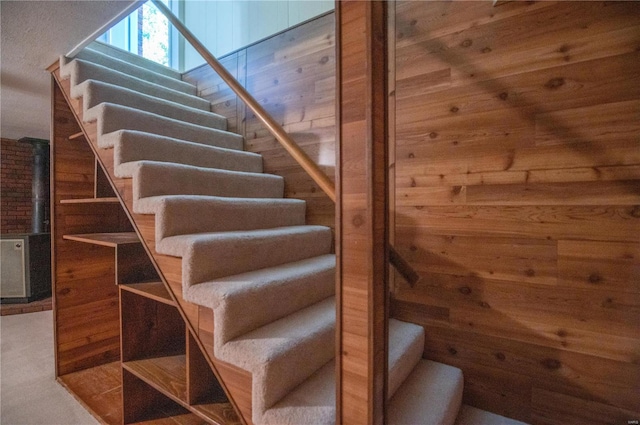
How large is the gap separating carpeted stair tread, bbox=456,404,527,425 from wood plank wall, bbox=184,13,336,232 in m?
1.40

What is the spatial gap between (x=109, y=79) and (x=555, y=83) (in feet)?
9.44

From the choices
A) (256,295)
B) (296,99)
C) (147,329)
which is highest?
(296,99)

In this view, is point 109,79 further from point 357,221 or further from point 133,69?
point 357,221

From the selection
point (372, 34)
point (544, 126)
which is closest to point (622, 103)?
point (544, 126)

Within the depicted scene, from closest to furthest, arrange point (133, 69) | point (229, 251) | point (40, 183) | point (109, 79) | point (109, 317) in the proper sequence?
1. point (229, 251)
2. point (109, 79)
3. point (109, 317)
4. point (133, 69)
5. point (40, 183)

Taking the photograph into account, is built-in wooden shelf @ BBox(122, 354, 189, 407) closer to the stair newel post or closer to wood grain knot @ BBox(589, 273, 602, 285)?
the stair newel post

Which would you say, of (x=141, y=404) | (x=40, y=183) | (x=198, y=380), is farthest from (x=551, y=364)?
(x=40, y=183)

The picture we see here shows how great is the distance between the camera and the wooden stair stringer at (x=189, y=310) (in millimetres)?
1187

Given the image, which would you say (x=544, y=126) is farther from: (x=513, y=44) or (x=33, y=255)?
(x=33, y=255)

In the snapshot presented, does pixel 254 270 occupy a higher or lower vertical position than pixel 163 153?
lower

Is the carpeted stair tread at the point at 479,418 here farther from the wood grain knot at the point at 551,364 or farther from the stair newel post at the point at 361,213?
the stair newel post at the point at 361,213

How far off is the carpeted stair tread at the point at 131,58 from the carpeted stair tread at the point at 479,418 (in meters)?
3.86

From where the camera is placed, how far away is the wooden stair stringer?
1187 millimetres

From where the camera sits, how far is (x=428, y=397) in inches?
57.1
